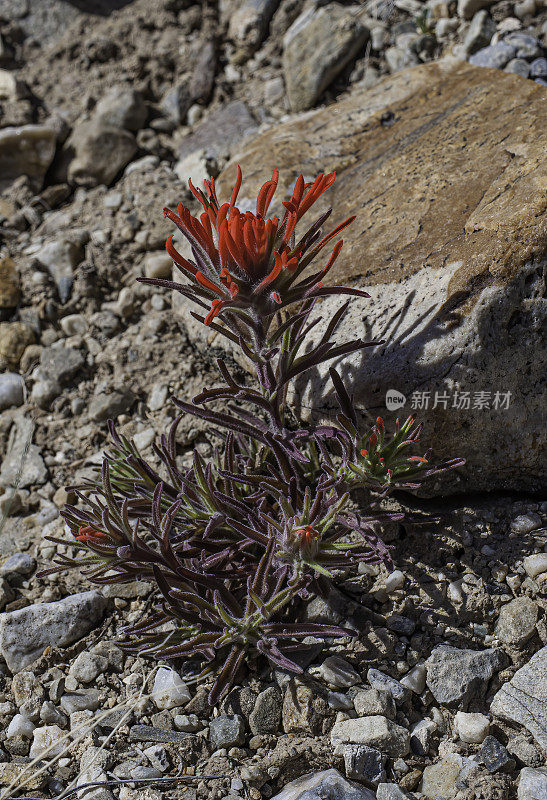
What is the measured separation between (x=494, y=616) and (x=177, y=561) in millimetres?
1247

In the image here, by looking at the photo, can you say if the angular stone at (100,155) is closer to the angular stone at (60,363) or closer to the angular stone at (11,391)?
the angular stone at (60,363)

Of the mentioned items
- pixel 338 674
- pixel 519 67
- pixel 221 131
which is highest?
pixel 519 67

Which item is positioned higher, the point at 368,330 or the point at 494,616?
the point at 368,330

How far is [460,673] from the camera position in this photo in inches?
101

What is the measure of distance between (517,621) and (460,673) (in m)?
0.31

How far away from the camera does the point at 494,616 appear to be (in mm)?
2773

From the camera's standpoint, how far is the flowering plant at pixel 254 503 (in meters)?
2.39

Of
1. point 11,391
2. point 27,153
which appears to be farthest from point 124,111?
point 11,391

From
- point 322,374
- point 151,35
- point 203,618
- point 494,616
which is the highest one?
point 151,35

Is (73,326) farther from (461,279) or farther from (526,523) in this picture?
(526,523)

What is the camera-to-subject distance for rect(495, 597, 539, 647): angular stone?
8.71ft

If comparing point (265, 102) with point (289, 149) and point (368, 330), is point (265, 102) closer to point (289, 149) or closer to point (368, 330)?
point (289, 149)

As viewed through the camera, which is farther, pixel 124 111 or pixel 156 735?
pixel 124 111

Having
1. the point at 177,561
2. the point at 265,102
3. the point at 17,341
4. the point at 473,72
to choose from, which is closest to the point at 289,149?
the point at 473,72
